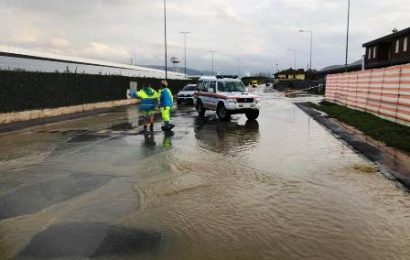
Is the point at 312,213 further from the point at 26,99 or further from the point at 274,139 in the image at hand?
the point at 26,99

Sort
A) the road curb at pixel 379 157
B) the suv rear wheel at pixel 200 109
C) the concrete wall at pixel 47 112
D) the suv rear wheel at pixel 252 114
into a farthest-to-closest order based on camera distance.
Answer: the suv rear wheel at pixel 200 109 < the suv rear wheel at pixel 252 114 < the concrete wall at pixel 47 112 < the road curb at pixel 379 157

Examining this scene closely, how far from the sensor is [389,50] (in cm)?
5769

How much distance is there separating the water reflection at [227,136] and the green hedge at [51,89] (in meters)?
8.91

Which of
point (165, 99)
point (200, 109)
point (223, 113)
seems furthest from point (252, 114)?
point (165, 99)

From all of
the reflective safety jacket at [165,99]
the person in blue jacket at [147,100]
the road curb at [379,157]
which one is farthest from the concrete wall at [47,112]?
the road curb at [379,157]

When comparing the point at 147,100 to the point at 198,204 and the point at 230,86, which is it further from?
the point at 198,204

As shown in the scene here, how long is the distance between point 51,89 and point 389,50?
47.1 metres

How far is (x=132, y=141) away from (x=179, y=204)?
7105mm

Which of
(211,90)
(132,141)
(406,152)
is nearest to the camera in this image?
(406,152)

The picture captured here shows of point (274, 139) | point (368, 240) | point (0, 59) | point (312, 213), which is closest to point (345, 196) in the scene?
point (312, 213)

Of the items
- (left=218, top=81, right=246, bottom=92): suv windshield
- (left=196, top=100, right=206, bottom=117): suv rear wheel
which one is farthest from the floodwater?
(left=196, top=100, right=206, bottom=117): suv rear wheel

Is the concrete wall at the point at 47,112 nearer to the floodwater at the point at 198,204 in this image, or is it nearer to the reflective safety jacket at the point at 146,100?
the reflective safety jacket at the point at 146,100

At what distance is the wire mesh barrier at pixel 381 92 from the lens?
53.8ft

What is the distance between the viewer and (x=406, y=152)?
10.8 meters
